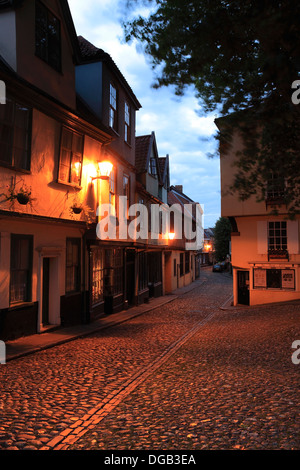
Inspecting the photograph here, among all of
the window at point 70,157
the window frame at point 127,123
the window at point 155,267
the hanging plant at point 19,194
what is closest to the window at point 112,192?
the window frame at point 127,123

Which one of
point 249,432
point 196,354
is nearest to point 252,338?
point 196,354

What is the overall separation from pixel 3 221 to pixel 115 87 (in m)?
10.1

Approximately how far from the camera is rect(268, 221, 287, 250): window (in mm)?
18875

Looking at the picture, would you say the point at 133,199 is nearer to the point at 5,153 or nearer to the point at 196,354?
the point at 5,153

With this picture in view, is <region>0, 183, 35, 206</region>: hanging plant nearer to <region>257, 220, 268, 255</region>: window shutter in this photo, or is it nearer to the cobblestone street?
the cobblestone street

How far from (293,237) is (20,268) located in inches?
530

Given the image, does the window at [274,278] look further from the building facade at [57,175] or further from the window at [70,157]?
the window at [70,157]

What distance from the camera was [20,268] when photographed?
10.4 metres

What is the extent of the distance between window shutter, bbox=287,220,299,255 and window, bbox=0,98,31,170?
13215 millimetres

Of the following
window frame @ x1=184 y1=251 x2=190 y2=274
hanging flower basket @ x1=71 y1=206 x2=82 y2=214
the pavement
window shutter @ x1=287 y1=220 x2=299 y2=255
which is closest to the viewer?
the pavement

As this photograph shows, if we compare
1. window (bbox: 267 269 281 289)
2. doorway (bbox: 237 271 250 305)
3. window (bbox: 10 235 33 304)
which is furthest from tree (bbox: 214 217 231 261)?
window (bbox: 10 235 33 304)

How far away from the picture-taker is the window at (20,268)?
33.0 ft

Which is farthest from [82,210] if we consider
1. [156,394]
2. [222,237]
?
[222,237]

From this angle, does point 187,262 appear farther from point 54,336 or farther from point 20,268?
point 20,268
